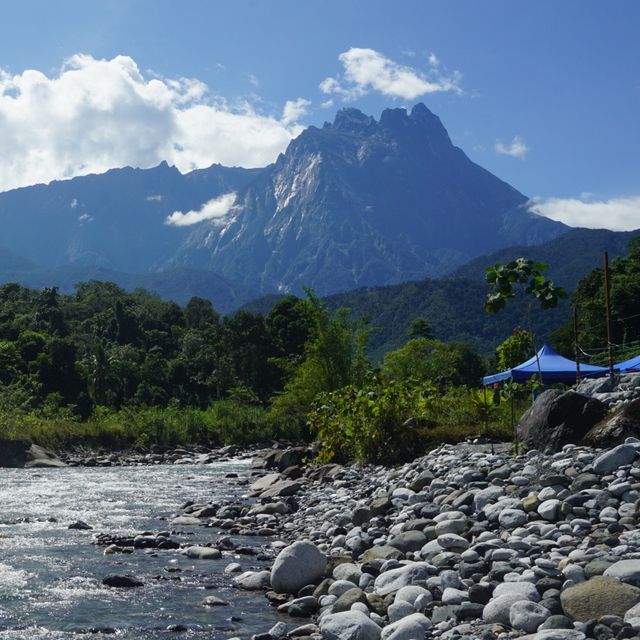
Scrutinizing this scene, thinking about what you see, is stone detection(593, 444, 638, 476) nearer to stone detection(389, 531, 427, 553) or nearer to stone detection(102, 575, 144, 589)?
stone detection(389, 531, 427, 553)

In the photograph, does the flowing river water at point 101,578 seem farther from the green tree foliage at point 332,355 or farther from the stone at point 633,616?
the green tree foliage at point 332,355

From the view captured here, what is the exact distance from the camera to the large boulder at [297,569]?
366 inches

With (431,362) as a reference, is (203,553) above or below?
below

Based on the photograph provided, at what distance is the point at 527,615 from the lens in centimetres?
639

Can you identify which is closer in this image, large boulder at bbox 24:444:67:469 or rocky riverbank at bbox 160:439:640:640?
rocky riverbank at bbox 160:439:640:640

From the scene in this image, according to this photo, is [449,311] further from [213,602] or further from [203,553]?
[213,602]

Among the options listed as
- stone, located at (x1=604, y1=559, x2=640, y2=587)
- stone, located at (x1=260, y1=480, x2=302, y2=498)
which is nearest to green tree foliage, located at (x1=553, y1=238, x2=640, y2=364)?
stone, located at (x1=260, y1=480, x2=302, y2=498)

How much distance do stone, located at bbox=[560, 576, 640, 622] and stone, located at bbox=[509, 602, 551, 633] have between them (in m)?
0.20

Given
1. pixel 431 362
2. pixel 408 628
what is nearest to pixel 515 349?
pixel 408 628

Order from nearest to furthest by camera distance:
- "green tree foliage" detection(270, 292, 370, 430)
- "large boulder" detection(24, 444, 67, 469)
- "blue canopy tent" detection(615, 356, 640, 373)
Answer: "blue canopy tent" detection(615, 356, 640, 373)
"large boulder" detection(24, 444, 67, 469)
"green tree foliage" detection(270, 292, 370, 430)

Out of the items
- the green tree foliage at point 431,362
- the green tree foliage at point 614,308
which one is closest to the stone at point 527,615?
the green tree foliage at point 614,308

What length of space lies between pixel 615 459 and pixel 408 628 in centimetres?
422

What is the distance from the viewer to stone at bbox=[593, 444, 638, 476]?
31.7 feet

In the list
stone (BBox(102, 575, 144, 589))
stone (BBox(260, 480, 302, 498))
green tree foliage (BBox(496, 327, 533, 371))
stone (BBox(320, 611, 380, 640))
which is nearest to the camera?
stone (BBox(320, 611, 380, 640))
